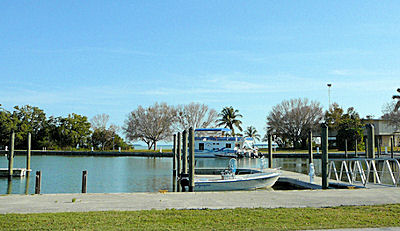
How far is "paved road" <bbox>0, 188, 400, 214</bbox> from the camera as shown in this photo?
10539 mm

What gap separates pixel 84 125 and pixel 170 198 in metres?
72.9

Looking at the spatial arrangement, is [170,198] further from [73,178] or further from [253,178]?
[73,178]

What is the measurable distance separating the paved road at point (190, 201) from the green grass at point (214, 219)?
0.95 metres

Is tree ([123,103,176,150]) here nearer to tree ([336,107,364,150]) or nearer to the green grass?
tree ([336,107,364,150])

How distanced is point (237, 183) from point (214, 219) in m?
11.5


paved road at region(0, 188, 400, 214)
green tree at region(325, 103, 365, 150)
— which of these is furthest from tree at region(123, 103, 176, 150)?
paved road at region(0, 188, 400, 214)

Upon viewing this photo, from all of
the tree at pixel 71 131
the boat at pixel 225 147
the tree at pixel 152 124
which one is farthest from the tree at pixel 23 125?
the boat at pixel 225 147

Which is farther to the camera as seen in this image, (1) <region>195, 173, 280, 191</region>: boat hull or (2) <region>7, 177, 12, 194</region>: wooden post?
(2) <region>7, 177, 12, 194</region>: wooden post

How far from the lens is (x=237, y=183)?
65.8ft

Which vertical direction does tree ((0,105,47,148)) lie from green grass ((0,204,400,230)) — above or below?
above

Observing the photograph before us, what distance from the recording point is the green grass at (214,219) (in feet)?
25.8

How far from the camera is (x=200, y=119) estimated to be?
284ft

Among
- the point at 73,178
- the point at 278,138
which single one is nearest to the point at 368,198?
the point at 73,178

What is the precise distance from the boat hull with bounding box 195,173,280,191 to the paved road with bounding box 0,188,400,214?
6.21m
